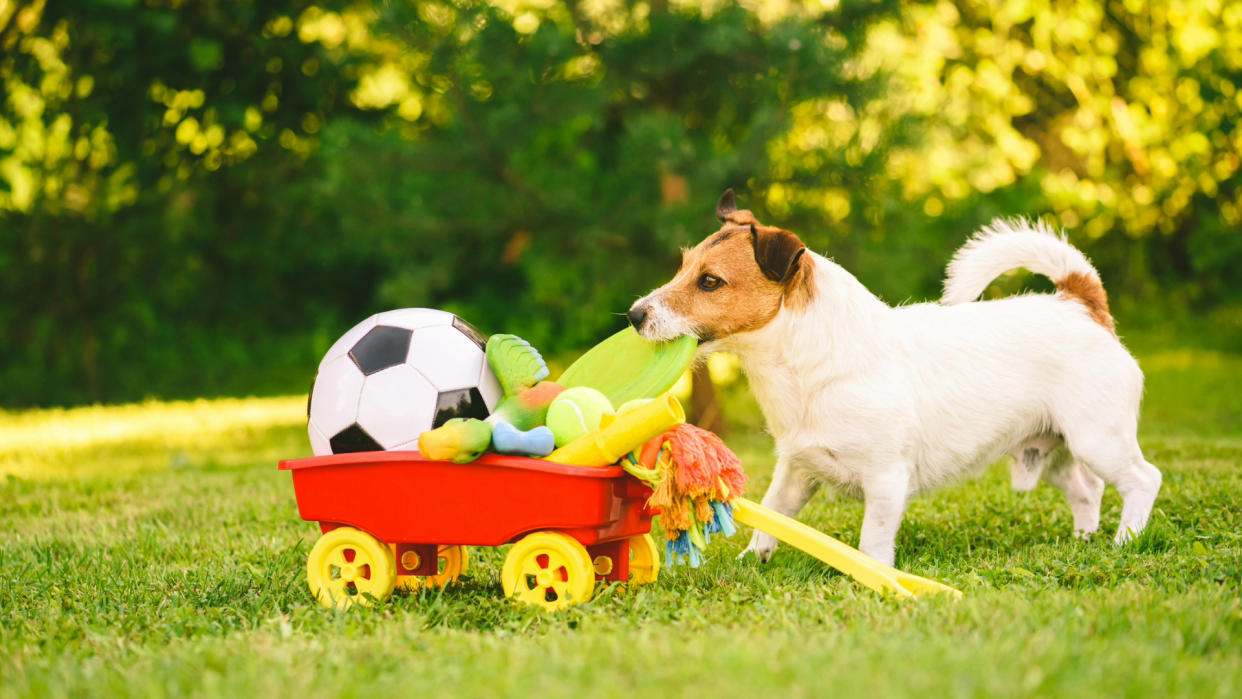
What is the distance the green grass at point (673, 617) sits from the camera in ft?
7.63

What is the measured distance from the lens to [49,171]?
488 inches

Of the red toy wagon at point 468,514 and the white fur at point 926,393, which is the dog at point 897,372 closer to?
the white fur at point 926,393

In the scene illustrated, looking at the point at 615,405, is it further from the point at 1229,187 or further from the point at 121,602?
the point at 1229,187

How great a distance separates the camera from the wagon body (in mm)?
3182

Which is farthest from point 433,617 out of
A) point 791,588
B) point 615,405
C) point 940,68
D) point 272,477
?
point 940,68

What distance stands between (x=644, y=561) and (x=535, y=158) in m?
4.55

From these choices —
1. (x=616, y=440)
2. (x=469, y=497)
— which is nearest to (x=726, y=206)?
(x=616, y=440)

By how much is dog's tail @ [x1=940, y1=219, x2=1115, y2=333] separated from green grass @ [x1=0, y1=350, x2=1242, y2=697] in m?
0.95

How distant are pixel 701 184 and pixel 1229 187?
28.9ft

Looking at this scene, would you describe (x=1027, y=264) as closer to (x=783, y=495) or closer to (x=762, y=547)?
(x=783, y=495)

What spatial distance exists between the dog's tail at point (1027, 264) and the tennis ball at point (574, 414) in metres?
1.74

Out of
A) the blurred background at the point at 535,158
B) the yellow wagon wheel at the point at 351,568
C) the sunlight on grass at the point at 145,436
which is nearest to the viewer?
the yellow wagon wheel at the point at 351,568

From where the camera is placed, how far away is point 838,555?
3318 millimetres

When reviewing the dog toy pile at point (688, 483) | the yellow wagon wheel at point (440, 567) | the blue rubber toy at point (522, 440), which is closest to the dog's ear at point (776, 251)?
the dog toy pile at point (688, 483)
